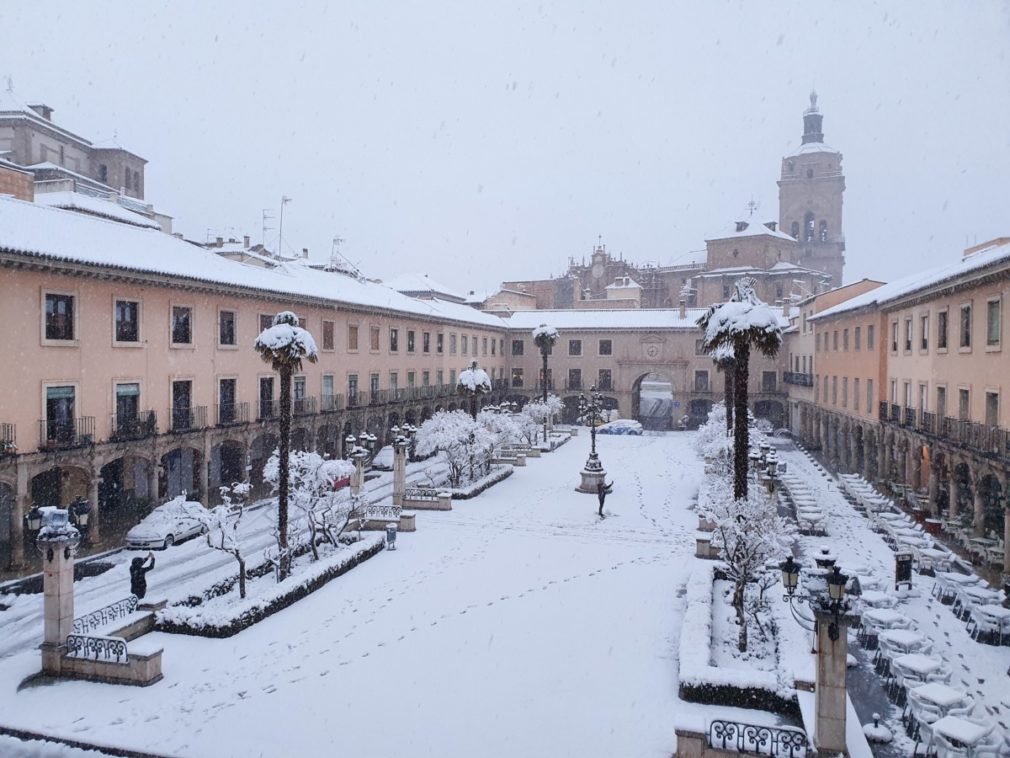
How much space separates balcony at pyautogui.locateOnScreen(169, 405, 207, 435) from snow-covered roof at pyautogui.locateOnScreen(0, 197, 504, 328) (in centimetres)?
486

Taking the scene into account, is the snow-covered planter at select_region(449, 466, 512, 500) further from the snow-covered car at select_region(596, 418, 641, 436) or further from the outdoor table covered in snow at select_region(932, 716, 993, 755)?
the outdoor table covered in snow at select_region(932, 716, 993, 755)

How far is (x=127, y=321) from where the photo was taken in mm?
24266

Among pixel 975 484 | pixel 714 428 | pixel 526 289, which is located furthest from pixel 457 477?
pixel 526 289

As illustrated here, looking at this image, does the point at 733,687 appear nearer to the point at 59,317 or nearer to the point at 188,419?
the point at 59,317

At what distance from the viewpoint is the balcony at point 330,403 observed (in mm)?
34697

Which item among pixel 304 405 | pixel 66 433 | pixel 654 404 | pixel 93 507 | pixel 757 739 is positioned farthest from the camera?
pixel 654 404

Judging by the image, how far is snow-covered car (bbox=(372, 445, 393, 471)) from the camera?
3719 cm

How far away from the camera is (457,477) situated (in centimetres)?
3125

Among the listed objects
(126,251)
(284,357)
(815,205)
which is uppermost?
(815,205)

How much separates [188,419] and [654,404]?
55.0 metres

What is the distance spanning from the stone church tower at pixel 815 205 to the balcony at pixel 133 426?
77.4 meters

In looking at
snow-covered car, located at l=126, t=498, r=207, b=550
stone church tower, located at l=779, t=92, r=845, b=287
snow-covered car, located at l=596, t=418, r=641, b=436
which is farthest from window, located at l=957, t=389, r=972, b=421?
stone church tower, located at l=779, t=92, r=845, b=287

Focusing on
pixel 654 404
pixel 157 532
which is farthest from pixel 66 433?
pixel 654 404

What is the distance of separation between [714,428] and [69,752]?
Answer: 3074 centimetres
